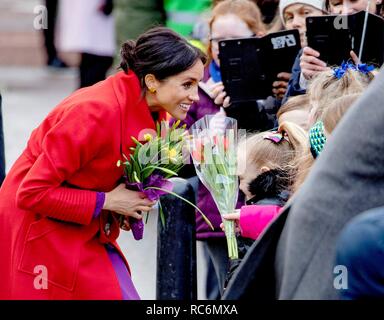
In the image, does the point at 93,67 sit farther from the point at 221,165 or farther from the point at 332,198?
the point at 332,198

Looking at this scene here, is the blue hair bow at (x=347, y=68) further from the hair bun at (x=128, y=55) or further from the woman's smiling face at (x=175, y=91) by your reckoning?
the hair bun at (x=128, y=55)

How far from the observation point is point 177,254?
4.53 metres

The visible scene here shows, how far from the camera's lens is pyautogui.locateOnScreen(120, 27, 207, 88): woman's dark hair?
3.83 m

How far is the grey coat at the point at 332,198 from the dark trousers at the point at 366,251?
0.19 meters

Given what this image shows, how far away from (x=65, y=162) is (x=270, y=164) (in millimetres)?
793

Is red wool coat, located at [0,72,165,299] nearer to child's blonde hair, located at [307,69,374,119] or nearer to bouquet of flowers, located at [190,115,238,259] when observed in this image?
bouquet of flowers, located at [190,115,238,259]

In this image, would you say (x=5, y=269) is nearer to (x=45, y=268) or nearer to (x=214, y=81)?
(x=45, y=268)

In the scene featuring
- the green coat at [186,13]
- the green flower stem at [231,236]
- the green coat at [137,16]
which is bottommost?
the green flower stem at [231,236]

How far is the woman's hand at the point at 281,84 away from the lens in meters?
4.93

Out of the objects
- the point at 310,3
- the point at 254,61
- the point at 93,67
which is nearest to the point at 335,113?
the point at 254,61

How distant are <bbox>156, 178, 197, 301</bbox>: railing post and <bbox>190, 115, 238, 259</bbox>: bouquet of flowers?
0.66m

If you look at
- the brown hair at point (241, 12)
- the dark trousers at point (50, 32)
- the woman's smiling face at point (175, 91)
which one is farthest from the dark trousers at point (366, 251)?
the dark trousers at point (50, 32)

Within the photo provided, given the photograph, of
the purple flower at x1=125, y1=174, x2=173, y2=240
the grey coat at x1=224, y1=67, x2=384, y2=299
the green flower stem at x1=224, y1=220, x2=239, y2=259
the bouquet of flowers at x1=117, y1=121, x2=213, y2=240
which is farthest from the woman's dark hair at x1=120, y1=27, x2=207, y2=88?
the grey coat at x1=224, y1=67, x2=384, y2=299

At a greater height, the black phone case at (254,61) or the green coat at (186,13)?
the green coat at (186,13)
